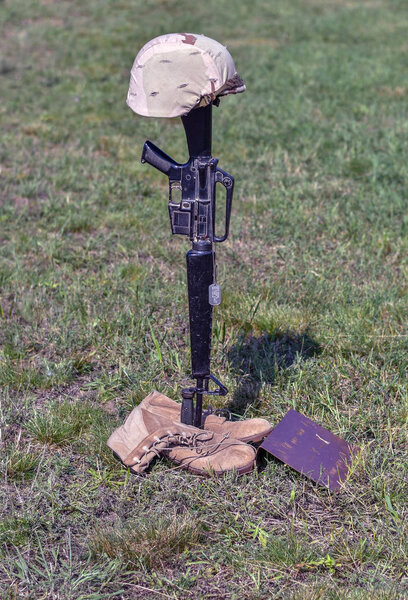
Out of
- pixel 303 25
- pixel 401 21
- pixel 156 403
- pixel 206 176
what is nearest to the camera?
pixel 206 176

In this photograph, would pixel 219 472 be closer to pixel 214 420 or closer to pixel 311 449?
pixel 214 420

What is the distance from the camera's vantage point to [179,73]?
2645mm

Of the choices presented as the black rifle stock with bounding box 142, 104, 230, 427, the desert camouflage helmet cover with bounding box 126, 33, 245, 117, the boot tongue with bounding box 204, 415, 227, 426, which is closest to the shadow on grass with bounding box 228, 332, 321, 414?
the boot tongue with bounding box 204, 415, 227, 426

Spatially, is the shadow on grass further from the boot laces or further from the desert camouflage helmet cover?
the desert camouflage helmet cover

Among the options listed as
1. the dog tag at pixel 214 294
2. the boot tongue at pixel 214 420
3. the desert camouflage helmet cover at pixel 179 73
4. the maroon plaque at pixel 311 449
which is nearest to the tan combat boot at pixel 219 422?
the boot tongue at pixel 214 420

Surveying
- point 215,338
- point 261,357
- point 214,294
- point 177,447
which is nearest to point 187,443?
point 177,447

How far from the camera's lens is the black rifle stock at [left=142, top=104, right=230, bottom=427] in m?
2.81

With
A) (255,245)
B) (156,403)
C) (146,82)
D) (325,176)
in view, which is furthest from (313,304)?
(325,176)

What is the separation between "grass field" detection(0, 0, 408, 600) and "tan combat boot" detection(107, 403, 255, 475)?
3.0 inches

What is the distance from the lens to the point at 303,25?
13633mm

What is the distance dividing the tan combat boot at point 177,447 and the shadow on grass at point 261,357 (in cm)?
49

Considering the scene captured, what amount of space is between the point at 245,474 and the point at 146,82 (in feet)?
5.85

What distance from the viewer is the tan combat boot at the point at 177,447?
10.2ft

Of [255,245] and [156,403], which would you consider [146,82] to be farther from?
[255,245]
